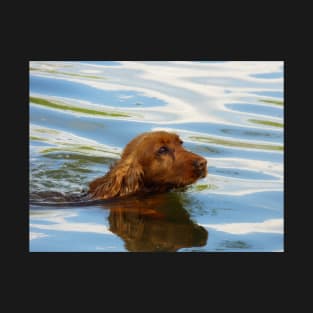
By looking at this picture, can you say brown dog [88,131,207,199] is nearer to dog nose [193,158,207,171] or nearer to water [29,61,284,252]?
dog nose [193,158,207,171]

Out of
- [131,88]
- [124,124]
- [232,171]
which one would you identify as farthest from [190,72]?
[232,171]

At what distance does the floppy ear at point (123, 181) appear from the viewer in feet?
35.3

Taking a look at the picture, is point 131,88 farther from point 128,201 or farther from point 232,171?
point 128,201

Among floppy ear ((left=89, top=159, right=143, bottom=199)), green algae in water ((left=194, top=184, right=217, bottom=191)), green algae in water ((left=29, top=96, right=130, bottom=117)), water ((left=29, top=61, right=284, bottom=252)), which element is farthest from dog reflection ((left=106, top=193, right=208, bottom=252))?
green algae in water ((left=29, top=96, right=130, bottom=117))

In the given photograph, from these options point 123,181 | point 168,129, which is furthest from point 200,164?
point 168,129

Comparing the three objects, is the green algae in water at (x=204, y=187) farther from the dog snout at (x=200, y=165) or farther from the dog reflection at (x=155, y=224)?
the dog snout at (x=200, y=165)

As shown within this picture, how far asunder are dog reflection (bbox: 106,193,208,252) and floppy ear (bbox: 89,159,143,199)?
0.45 feet

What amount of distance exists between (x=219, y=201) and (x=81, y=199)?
1768 millimetres

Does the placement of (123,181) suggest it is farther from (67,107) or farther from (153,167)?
(67,107)

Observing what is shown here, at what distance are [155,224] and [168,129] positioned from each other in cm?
405

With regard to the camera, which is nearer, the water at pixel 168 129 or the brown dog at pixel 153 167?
the water at pixel 168 129

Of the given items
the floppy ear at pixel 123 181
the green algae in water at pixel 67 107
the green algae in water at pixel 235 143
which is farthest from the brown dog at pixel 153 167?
the green algae in water at pixel 67 107

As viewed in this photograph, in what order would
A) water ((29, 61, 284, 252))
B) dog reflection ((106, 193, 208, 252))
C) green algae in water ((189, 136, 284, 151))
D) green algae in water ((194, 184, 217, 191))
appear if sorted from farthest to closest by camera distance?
green algae in water ((189, 136, 284, 151)), green algae in water ((194, 184, 217, 191)), water ((29, 61, 284, 252)), dog reflection ((106, 193, 208, 252))

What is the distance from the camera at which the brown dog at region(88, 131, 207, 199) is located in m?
10.7
